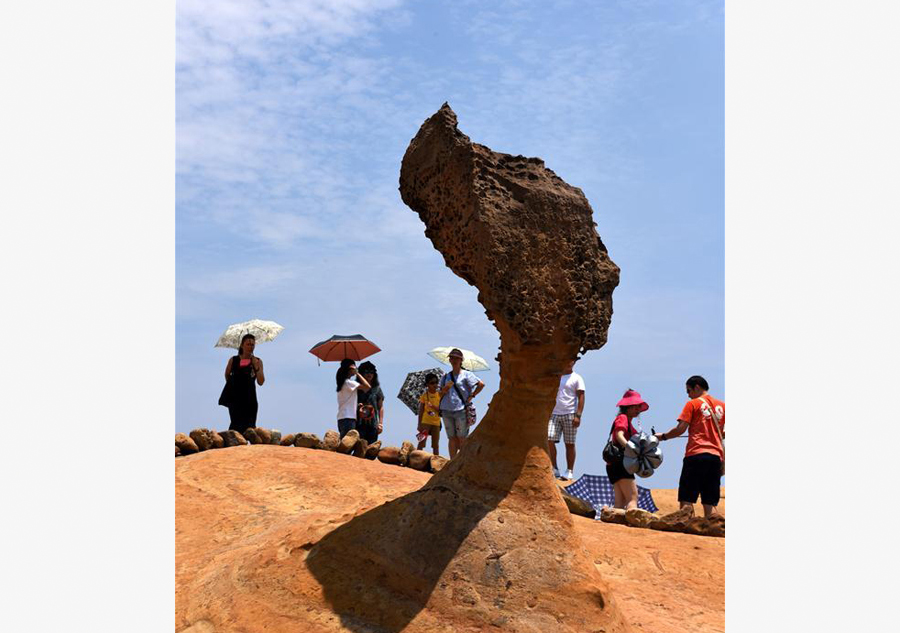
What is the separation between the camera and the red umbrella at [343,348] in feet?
37.0

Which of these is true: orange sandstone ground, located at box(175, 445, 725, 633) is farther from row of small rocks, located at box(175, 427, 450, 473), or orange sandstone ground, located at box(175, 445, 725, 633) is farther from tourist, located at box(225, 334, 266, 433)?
tourist, located at box(225, 334, 266, 433)

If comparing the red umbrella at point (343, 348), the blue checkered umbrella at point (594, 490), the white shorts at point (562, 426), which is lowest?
the blue checkered umbrella at point (594, 490)

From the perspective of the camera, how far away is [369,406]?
32.1ft

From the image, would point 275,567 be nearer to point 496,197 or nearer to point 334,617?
point 334,617

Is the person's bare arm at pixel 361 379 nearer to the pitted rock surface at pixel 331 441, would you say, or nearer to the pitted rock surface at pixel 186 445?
the pitted rock surface at pixel 331 441

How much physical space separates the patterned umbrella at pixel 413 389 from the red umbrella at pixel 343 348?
115cm

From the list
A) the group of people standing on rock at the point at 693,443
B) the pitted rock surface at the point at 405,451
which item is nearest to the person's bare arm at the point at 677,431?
the group of people standing on rock at the point at 693,443

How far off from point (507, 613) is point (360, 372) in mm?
5931

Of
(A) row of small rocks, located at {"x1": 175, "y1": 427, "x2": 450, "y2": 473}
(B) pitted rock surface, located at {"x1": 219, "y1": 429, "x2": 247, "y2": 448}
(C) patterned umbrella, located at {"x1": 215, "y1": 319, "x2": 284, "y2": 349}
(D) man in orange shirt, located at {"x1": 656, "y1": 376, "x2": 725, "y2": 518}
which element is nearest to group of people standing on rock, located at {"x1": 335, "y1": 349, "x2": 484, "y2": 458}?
(A) row of small rocks, located at {"x1": 175, "y1": 427, "x2": 450, "y2": 473}

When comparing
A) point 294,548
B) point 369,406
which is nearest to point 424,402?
point 369,406

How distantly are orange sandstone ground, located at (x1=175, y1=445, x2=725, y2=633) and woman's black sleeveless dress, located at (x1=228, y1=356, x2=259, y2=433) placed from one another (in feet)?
2.12

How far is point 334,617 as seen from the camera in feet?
13.8

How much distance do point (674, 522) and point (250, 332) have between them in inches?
258

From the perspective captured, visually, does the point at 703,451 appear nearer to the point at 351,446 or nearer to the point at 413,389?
the point at 351,446
